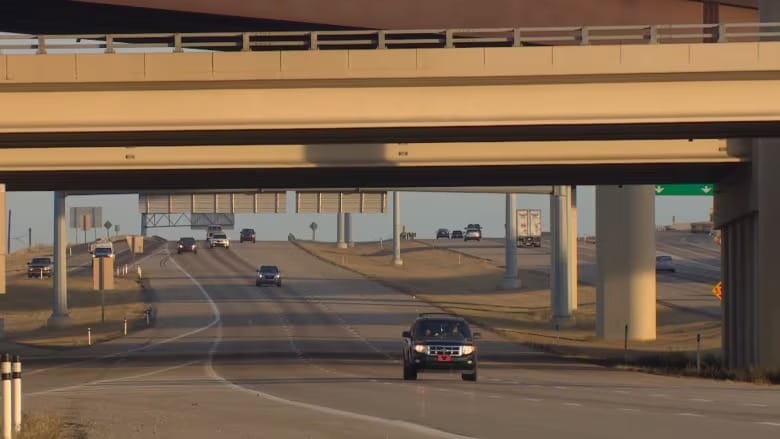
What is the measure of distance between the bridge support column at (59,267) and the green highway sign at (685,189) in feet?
96.9

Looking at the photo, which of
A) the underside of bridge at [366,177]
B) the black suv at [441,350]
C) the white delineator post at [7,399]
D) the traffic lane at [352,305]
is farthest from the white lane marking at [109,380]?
the white delineator post at [7,399]

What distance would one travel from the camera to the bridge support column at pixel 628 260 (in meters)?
61.3

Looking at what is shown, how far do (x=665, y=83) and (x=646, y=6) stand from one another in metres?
14.9

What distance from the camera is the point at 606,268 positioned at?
61938 mm

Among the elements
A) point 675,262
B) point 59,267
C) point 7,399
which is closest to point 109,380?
point 7,399

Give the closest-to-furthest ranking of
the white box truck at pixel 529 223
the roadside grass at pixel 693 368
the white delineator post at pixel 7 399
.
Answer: the white delineator post at pixel 7 399, the roadside grass at pixel 693 368, the white box truck at pixel 529 223

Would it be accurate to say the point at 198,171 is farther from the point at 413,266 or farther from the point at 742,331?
the point at 413,266

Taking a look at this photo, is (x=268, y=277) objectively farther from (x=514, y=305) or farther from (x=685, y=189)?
(x=685, y=189)

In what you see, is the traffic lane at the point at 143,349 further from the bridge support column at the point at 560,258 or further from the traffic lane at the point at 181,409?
the bridge support column at the point at 560,258

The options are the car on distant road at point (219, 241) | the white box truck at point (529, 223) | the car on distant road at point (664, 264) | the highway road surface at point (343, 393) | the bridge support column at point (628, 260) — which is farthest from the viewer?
the car on distant road at point (219, 241)

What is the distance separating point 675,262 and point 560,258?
56.2 metres

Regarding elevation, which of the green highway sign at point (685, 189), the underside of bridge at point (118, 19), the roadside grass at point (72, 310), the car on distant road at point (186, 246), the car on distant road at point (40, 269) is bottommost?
the roadside grass at point (72, 310)

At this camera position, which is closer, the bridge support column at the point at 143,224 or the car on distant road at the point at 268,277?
the car on distant road at the point at 268,277

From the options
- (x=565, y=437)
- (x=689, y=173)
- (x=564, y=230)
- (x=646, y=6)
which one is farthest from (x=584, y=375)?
(x=564, y=230)
